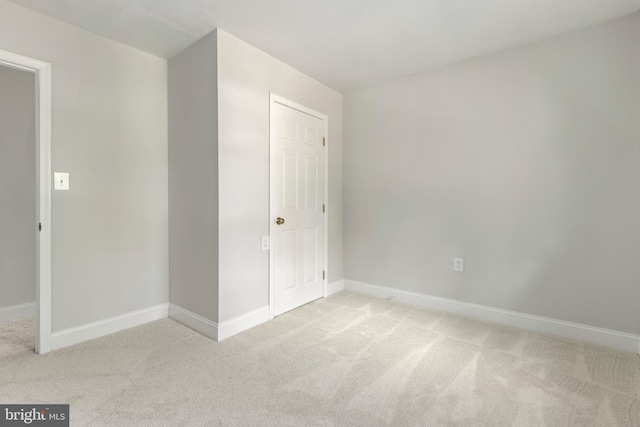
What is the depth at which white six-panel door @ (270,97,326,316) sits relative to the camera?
2832 mm

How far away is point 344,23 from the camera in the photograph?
7.36 feet

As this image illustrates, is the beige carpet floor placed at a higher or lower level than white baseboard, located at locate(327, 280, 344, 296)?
lower

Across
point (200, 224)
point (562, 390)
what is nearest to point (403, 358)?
point (562, 390)

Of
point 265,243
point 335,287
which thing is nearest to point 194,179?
point 265,243

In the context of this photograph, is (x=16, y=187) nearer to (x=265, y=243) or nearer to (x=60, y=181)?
(x=60, y=181)

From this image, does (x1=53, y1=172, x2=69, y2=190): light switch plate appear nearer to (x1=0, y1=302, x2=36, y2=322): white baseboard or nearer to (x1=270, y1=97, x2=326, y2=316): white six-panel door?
(x1=0, y1=302, x2=36, y2=322): white baseboard

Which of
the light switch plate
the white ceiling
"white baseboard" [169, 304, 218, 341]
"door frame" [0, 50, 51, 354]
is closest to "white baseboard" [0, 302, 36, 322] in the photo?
"door frame" [0, 50, 51, 354]

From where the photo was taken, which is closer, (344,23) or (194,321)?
(344,23)

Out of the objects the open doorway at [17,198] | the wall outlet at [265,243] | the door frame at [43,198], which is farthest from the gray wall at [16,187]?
the wall outlet at [265,243]

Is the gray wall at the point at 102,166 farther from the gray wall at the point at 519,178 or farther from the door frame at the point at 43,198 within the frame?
the gray wall at the point at 519,178

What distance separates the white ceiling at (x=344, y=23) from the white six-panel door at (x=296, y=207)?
0.65 m

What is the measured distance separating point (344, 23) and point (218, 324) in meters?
2.45

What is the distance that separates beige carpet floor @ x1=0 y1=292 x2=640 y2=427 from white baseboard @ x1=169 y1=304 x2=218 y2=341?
0.27 ft

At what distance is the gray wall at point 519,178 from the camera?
2180 millimetres
